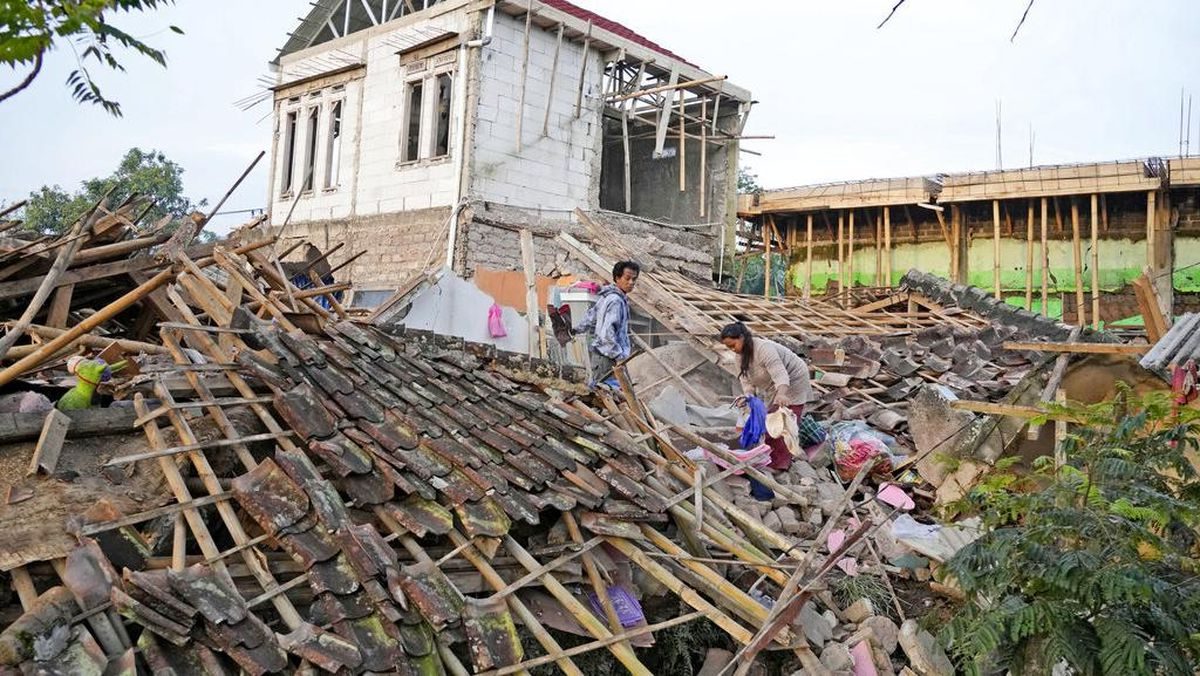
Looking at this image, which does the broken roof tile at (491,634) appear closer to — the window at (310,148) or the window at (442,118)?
the window at (442,118)

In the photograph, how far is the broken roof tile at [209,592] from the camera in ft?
11.8

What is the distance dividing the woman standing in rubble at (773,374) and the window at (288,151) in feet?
45.4

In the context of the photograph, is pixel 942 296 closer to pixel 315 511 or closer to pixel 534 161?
pixel 534 161

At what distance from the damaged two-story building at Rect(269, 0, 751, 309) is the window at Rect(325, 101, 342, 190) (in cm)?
3

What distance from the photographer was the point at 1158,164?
1433 centimetres

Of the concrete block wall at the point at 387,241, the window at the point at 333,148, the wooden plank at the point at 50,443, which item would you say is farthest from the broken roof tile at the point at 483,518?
the window at the point at 333,148

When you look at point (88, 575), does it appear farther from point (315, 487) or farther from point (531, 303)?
point (531, 303)

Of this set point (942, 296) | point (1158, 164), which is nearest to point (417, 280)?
point (942, 296)

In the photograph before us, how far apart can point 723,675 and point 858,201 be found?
1410 cm

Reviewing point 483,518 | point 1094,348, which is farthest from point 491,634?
point 1094,348

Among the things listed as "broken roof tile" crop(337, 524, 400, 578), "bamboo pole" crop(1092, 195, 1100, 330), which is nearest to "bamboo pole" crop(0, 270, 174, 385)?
"broken roof tile" crop(337, 524, 400, 578)

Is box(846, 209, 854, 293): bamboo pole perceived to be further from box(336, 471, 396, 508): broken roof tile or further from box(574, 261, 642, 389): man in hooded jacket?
box(336, 471, 396, 508): broken roof tile

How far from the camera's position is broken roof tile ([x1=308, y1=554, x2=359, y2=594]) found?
393 centimetres

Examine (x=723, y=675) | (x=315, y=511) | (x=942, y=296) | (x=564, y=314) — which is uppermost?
(x=942, y=296)
